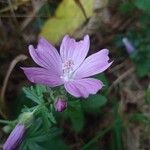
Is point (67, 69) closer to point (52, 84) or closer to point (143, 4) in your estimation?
point (52, 84)

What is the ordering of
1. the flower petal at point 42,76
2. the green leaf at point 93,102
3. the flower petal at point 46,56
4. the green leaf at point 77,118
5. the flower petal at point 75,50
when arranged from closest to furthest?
the flower petal at point 42,76, the flower petal at point 46,56, the flower petal at point 75,50, the green leaf at point 93,102, the green leaf at point 77,118

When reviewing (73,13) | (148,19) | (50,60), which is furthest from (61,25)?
(50,60)

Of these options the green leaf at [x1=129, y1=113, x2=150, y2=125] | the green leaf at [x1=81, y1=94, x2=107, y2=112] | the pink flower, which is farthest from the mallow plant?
the green leaf at [x1=129, y1=113, x2=150, y2=125]

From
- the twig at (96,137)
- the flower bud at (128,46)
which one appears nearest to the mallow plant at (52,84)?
the twig at (96,137)

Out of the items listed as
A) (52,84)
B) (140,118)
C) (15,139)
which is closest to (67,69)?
Result: (52,84)

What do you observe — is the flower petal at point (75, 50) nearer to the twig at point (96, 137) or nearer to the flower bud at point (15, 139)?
the flower bud at point (15, 139)

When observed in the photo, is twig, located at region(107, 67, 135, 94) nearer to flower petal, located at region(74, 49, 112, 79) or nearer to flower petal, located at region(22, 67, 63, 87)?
flower petal, located at region(74, 49, 112, 79)
